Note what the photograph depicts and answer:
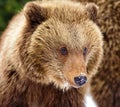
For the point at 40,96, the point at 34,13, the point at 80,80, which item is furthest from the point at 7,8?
the point at 80,80

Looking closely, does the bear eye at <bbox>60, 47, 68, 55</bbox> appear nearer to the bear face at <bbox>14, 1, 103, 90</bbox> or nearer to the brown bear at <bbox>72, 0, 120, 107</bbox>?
the bear face at <bbox>14, 1, 103, 90</bbox>

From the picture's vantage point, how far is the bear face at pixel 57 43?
5012 mm

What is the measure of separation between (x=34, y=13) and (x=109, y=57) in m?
1.28

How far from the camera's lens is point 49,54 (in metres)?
5.08

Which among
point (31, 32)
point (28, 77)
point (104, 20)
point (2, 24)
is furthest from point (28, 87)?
point (2, 24)

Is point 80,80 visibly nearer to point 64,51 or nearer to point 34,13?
point 64,51

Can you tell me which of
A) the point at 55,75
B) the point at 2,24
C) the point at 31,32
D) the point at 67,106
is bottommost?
the point at 2,24

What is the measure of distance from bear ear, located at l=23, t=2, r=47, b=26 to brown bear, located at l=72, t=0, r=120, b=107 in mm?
1038

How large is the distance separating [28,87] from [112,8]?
4.50 ft

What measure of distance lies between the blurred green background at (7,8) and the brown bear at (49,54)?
5889 millimetres

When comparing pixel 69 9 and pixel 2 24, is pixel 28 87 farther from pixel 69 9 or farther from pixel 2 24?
pixel 2 24

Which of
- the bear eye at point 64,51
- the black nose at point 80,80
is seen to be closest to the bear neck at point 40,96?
the bear eye at point 64,51

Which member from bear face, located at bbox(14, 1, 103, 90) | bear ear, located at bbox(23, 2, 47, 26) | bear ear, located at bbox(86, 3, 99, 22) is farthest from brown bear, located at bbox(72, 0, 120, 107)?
bear ear, located at bbox(23, 2, 47, 26)

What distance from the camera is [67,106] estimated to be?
5512 mm
